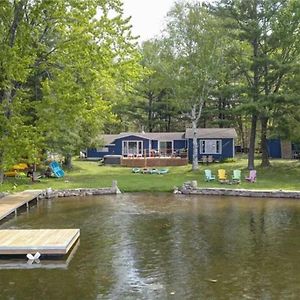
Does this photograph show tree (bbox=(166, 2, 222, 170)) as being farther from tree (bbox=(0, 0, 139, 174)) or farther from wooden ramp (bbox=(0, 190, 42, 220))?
wooden ramp (bbox=(0, 190, 42, 220))

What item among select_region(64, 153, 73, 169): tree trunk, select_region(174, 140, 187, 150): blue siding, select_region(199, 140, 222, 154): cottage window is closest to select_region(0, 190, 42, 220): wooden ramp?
select_region(64, 153, 73, 169): tree trunk

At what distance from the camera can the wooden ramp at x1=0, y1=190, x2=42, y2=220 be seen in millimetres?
14805

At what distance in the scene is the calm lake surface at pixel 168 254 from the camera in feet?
26.2

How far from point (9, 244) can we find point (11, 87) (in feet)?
28.8

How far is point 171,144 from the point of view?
39719 millimetres

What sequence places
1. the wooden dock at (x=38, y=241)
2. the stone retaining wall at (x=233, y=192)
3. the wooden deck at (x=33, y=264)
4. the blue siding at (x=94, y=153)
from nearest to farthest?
Result: the wooden deck at (x=33, y=264)
the wooden dock at (x=38, y=241)
the stone retaining wall at (x=233, y=192)
the blue siding at (x=94, y=153)

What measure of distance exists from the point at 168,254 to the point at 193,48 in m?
21.4

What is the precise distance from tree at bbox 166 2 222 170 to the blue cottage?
19.9 feet

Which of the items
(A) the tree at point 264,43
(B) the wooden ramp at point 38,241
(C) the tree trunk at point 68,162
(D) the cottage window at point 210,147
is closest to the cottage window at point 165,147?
(D) the cottage window at point 210,147

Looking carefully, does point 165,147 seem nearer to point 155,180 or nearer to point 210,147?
point 210,147

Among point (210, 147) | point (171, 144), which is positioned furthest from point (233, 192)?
point (171, 144)

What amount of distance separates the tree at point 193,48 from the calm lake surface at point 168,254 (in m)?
13.9

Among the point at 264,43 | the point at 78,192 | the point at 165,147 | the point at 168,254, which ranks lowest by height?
the point at 168,254

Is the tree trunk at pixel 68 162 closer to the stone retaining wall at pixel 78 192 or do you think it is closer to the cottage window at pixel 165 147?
the cottage window at pixel 165 147
